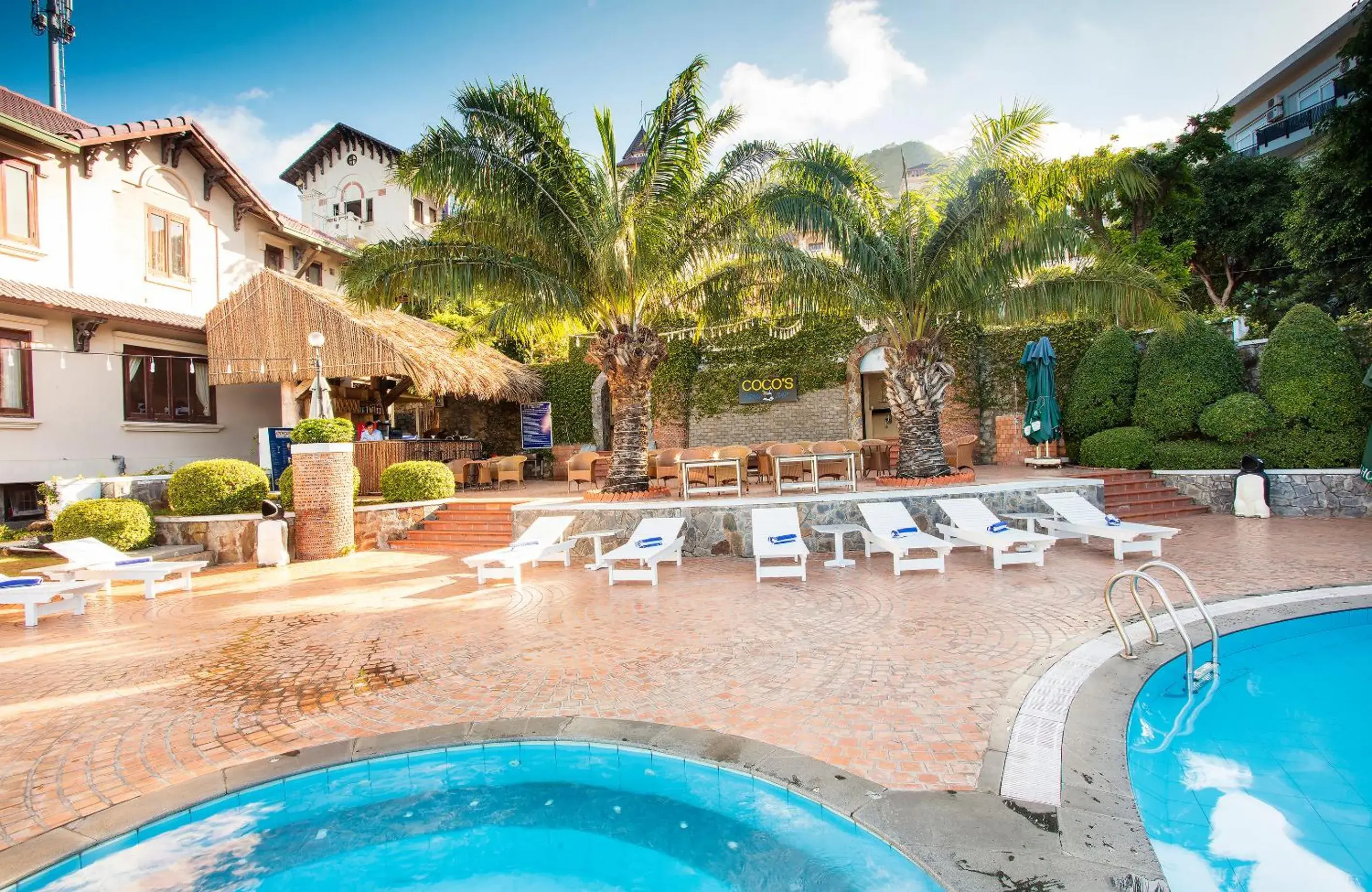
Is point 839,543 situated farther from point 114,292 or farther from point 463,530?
point 114,292

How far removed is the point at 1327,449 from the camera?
1179cm

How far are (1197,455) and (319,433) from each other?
1618cm

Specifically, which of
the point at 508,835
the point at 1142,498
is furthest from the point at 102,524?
the point at 1142,498

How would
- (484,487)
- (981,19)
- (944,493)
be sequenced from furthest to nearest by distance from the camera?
(484,487) → (981,19) → (944,493)

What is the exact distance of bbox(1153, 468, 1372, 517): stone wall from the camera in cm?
1136

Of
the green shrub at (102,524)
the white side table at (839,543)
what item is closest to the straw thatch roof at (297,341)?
the green shrub at (102,524)

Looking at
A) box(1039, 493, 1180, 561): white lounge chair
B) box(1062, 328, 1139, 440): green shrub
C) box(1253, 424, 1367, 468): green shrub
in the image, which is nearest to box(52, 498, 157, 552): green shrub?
box(1039, 493, 1180, 561): white lounge chair

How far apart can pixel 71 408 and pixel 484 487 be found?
8267mm

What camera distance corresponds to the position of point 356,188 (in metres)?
29.8

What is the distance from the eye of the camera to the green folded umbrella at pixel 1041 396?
1471 cm

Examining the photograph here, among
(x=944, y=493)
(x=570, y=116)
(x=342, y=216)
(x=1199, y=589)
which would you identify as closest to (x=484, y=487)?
(x=570, y=116)

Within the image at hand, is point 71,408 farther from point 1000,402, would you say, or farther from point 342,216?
point 1000,402

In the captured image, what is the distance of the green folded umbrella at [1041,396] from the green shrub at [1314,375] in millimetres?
3642

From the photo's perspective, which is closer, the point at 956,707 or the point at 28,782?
the point at 28,782
